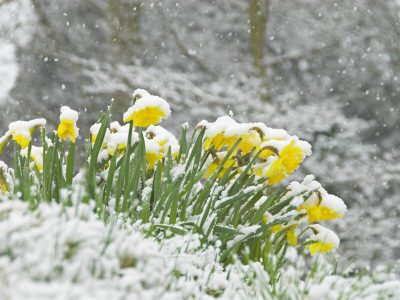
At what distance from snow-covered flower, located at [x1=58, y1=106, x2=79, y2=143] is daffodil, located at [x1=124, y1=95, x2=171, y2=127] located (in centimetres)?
22

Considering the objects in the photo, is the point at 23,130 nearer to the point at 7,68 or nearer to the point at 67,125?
the point at 67,125

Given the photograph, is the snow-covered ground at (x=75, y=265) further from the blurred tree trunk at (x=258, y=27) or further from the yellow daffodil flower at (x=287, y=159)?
the blurred tree trunk at (x=258, y=27)

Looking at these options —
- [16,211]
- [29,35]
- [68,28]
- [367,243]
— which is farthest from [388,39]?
[16,211]

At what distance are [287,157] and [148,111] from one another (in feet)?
1.74

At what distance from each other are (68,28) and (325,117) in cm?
404

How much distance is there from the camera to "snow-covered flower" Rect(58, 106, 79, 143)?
5.30 ft

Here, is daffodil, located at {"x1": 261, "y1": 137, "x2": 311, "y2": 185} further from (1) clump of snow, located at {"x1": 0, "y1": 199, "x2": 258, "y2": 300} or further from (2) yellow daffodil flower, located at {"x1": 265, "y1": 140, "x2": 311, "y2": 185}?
(1) clump of snow, located at {"x1": 0, "y1": 199, "x2": 258, "y2": 300}

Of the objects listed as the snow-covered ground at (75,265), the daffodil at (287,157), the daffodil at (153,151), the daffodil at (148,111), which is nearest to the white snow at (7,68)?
the daffodil at (153,151)

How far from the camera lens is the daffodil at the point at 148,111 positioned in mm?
1532

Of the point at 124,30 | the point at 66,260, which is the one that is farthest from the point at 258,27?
the point at 66,260

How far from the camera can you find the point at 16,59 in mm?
6457

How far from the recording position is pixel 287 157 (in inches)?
60.9

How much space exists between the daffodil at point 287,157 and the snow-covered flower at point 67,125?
72 cm

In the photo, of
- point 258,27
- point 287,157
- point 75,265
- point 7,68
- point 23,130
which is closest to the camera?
point 75,265
